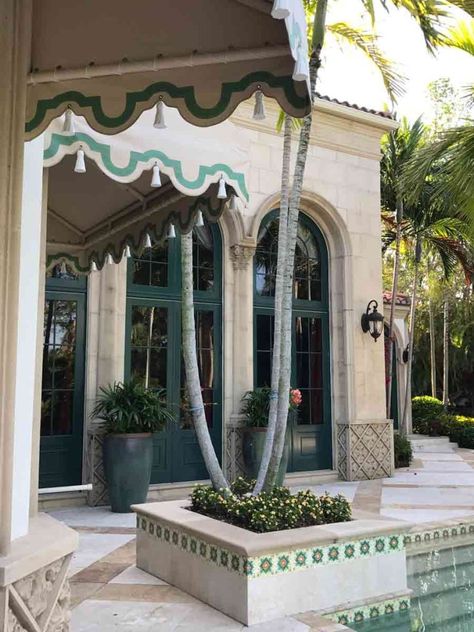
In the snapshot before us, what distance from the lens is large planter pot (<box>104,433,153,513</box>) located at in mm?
7719

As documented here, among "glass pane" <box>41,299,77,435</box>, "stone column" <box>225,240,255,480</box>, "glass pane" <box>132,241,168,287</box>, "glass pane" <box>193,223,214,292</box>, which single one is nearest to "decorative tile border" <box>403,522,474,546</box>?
"stone column" <box>225,240,255,480</box>

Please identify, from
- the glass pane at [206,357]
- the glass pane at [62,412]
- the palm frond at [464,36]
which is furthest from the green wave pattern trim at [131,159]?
the palm frond at [464,36]

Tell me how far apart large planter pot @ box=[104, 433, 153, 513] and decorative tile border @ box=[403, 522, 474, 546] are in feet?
10.7

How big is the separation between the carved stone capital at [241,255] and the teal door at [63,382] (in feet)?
7.95

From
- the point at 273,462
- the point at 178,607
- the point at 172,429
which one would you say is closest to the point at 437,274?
the point at 172,429

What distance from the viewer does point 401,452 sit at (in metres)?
12.1

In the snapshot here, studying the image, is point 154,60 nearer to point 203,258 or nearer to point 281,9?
point 281,9

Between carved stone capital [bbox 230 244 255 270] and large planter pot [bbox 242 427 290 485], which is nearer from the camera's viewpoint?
large planter pot [bbox 242 427 290 485]

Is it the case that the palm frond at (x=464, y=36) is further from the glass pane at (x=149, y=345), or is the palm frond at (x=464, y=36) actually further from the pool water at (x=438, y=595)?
the pool water at (x=438, y=595)

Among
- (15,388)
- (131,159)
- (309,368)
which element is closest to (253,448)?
(309,368)

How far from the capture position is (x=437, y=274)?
2155cm

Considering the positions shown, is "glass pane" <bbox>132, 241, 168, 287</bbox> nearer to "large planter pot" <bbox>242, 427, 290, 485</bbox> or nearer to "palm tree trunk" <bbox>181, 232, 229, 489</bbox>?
"large planter pot" <bbox>242, 427, 290, 485</bbox>

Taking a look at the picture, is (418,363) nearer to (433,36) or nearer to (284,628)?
(433,36)

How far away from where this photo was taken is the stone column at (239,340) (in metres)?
9.45
